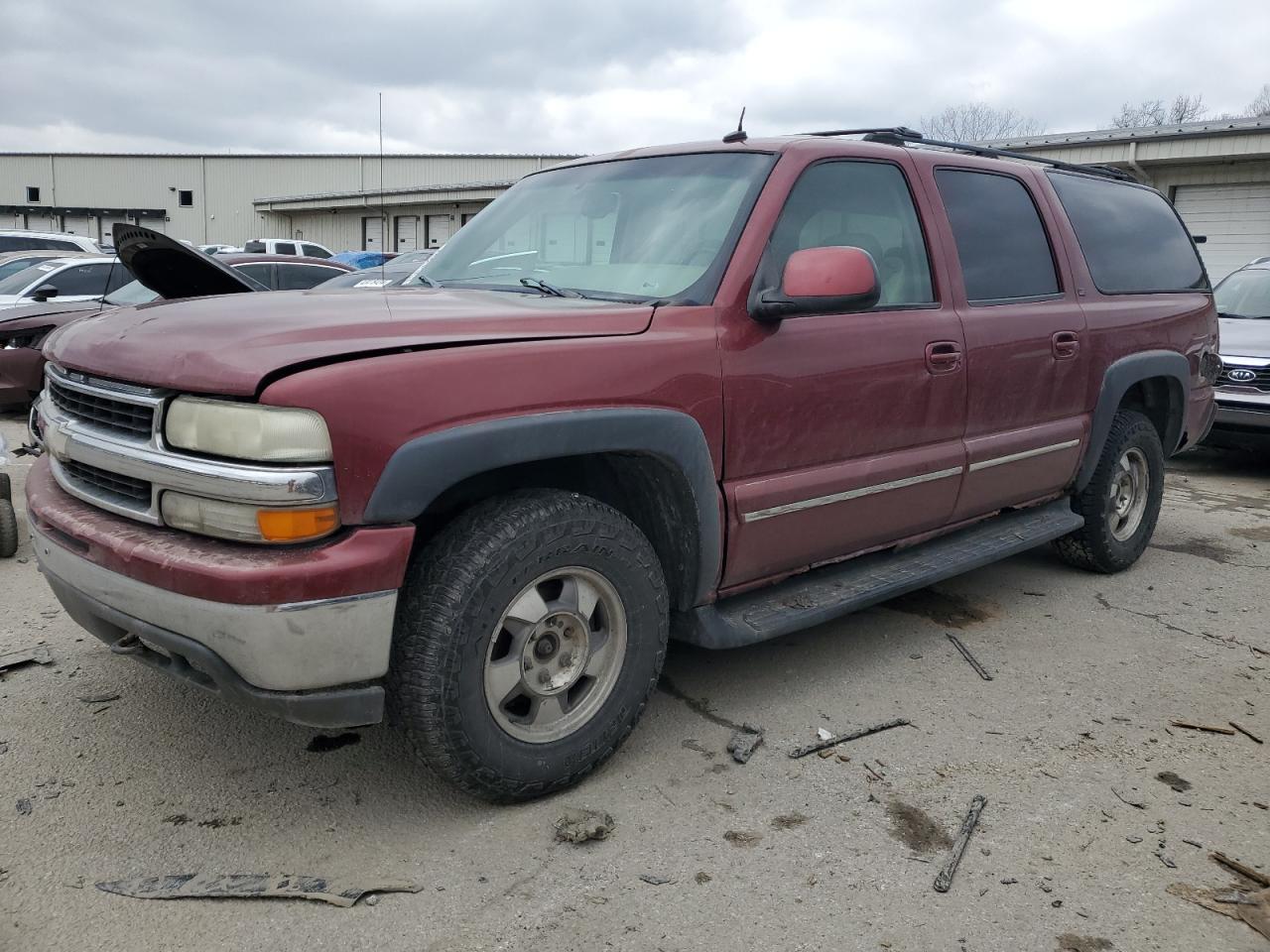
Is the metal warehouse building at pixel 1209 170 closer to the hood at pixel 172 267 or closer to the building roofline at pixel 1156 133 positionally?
the building roofline at pixel 1156 133

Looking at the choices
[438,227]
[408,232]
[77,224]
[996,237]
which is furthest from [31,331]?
[77,224]

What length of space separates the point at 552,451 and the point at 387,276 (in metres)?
8.04

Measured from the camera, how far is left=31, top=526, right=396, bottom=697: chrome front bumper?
2242 mm

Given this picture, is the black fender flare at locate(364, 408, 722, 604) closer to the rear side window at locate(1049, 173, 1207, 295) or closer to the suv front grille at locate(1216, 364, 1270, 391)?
the rear side window at locate(1049, 173, 1207, 295)

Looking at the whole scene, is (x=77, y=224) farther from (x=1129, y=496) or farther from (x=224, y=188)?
(x=1129, y=496)

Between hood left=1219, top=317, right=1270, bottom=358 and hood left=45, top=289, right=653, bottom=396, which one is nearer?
hood left=45, top=289, right=653, bottom=396

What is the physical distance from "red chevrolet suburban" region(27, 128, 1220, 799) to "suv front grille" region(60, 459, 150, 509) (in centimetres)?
1

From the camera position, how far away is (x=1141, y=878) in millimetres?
2494

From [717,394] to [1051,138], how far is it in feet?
57.5

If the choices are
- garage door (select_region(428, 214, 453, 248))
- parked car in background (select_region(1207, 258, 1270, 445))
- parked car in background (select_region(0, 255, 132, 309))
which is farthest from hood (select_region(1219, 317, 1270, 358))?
garage door (select_region(428, 214, 453, 248))

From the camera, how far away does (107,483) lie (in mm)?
2609

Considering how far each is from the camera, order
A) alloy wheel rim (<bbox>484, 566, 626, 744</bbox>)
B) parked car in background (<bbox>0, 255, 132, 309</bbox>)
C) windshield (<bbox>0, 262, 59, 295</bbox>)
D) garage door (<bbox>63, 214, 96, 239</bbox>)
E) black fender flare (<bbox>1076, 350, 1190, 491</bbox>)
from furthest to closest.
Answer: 1. garage door (<bbox>63, 214, 96, 239</bbox>)
2. windshield (<bbox>0, 262, 59, 295</bbox>)
3. parked car in background (<bbox>0, 255, 132, 309</bbox>)
4. black fender flare (<bbox>1076, 350, 1190, 491</bbox>)
5. alloy wheel rim (<bbox>484, 566, 626, 744</bbox>)

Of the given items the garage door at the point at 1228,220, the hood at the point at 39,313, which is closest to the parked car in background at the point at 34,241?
the hood at the point at 39,313

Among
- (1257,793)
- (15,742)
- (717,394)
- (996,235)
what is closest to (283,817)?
(15,742)
